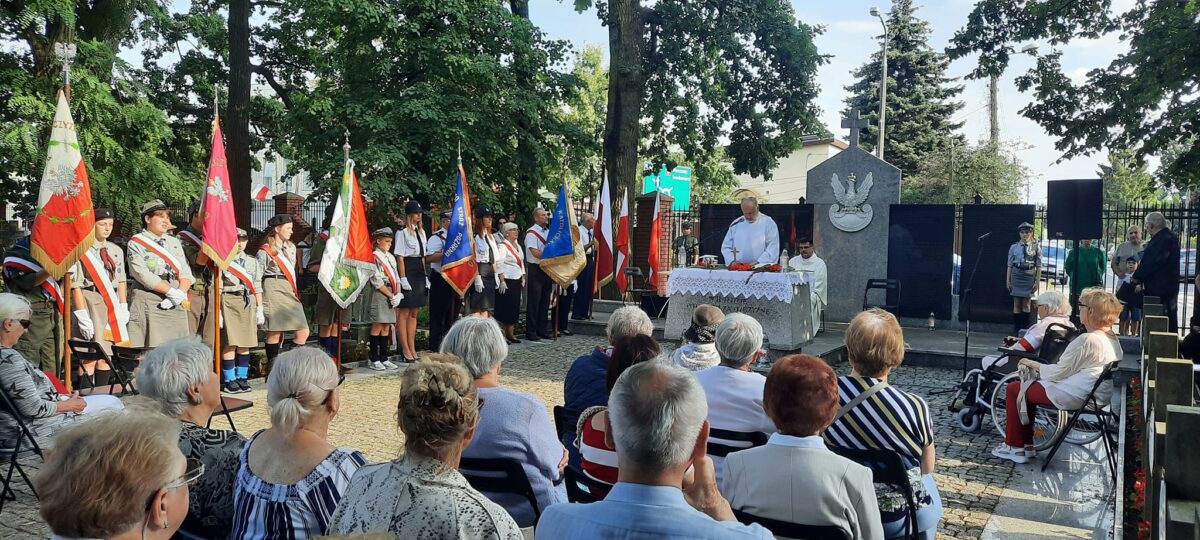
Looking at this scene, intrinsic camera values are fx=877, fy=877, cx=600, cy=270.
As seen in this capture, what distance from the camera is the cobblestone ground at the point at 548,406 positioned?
5.15 meters

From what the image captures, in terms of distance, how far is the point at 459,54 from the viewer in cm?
1415

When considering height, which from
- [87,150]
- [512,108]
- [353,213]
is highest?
[512,108]

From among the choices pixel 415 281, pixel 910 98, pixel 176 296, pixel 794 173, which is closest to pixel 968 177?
pixel 910 98

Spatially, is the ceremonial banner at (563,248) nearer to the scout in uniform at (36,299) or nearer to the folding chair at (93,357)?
the folding chair at (93,357)

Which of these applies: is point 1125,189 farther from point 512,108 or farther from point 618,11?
point 512,108

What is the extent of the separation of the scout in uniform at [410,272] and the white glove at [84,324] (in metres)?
3.68

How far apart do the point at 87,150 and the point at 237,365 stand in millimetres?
6856

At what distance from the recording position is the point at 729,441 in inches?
148

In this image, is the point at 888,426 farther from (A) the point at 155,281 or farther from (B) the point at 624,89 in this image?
(B) the point at 624,89

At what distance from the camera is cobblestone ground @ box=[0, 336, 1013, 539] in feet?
16.9

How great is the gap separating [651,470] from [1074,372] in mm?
5312

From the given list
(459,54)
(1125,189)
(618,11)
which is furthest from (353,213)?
(1125,189)

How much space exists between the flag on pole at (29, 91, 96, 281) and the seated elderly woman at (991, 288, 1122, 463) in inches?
298

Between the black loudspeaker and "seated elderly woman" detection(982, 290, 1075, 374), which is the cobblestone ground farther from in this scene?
the black loudspeaker
